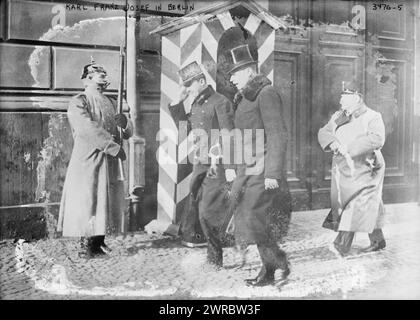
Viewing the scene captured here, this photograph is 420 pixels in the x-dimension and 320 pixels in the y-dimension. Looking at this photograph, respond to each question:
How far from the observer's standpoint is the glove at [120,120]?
513 centimetres

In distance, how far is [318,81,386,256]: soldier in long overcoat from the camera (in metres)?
5.20

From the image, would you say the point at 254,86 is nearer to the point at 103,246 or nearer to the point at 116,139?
the point at 116,139

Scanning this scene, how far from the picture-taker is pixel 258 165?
4.86 metres

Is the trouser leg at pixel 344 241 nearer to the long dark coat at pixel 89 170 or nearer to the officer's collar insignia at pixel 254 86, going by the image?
the officer's collar insignia at pixel 254 86

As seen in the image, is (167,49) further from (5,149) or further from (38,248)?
(38,248)

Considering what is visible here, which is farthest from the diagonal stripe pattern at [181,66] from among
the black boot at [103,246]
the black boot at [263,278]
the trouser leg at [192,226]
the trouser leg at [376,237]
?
the trouser leg at [376,237]

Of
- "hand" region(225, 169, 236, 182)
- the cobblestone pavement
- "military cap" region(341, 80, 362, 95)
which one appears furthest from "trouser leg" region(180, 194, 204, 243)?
"military cap" region(341, 80, 362, 95)

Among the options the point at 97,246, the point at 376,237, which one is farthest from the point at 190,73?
the point at 376,237

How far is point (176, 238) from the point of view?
534 cm

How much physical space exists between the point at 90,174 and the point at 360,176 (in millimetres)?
2577

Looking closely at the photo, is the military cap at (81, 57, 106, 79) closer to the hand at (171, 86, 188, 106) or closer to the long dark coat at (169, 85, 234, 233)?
the hand at (171, 86, 188, 106)

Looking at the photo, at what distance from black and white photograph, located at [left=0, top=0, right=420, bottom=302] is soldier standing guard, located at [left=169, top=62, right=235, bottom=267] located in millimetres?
13
